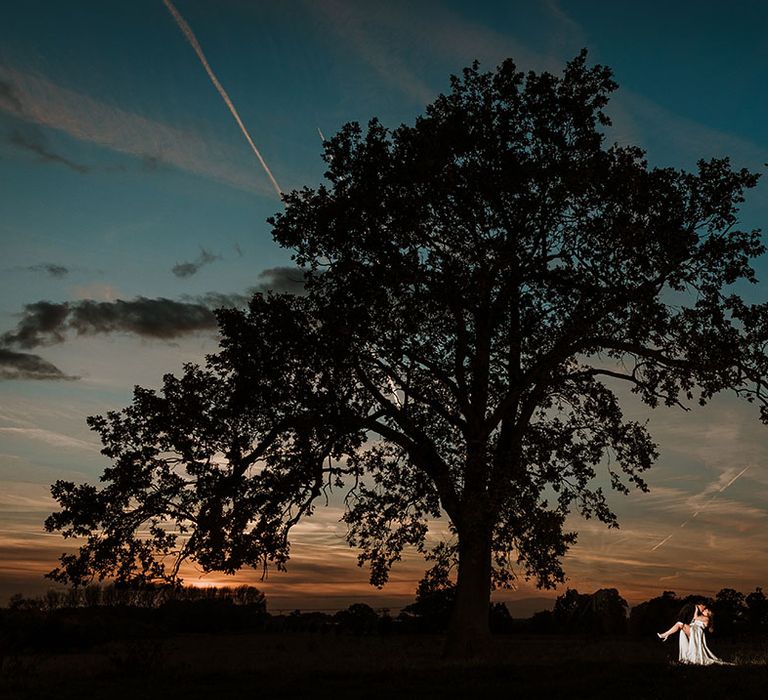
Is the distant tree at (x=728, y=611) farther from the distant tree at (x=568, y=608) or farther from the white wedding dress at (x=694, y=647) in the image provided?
the white wedding dress at (x=694, y=647)

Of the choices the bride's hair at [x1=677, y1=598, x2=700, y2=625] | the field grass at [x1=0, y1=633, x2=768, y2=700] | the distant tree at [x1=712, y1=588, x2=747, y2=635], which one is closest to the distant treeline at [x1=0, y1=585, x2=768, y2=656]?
the distant tree at [x1=712, y1=588, x2=747, y2=635]

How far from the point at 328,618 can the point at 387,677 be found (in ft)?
109

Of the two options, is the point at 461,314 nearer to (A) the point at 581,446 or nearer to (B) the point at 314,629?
(A) the point at 581,446

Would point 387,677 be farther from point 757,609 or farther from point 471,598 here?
point 757,609

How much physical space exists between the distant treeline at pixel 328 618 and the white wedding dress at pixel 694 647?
16042 mm

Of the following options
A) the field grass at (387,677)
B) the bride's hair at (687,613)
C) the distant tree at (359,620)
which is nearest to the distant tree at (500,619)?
the distant tree at (359,620)

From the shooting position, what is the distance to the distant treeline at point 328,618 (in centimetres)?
3778

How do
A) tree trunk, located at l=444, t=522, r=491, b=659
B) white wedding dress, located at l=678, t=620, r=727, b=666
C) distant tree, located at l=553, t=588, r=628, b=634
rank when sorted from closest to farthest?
white wedding dress, located at l=678, t=620, r=727, b=666
tree trunk, located at l=444, t=522, r=491, b=659
distant tree, located at l=553, t=588, r=628, b=634

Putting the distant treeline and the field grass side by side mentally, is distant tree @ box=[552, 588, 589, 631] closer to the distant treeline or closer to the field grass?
the distant treeline

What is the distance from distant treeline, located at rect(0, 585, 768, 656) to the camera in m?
37.8

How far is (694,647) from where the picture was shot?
22562 mm

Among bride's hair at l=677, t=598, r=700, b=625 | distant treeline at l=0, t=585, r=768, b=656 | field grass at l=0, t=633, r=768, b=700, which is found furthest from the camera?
distant treeline at l=0, t=585, r=768, b=656

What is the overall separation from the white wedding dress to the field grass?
0.73 m

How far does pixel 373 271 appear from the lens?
25.5 meters
